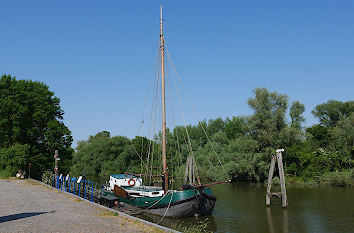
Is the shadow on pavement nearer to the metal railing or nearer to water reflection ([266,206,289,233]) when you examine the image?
the metal railing

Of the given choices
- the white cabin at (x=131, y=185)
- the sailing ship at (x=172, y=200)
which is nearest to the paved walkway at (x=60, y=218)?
the sailing ship at (x=172, y=200)

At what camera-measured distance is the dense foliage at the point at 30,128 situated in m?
37.3

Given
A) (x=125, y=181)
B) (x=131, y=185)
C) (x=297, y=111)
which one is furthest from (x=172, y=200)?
(x=297, y=111)

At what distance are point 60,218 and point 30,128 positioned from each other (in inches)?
1232

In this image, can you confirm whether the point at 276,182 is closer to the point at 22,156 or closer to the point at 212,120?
the point at 22,156

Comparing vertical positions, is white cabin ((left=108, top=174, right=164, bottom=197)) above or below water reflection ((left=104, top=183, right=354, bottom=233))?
above

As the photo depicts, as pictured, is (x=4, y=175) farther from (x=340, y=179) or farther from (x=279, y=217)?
(x=340, y=179)

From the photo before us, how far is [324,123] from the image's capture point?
76938mm

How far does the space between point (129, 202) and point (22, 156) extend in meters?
18.0

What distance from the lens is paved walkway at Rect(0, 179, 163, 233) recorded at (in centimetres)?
1143

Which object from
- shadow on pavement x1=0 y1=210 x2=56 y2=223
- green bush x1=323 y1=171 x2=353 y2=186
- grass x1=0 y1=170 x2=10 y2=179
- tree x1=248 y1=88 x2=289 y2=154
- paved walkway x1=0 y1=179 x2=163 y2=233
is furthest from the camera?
tree x1=248 y1=88 x2=289 y2=154

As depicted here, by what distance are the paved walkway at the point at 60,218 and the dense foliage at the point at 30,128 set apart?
20.9 metres

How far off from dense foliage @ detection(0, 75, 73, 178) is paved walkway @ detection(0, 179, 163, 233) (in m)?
20.9

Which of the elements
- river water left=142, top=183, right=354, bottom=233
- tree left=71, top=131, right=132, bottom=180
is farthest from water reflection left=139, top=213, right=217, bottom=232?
tree left=71, top=131, right=132, bottom=180
